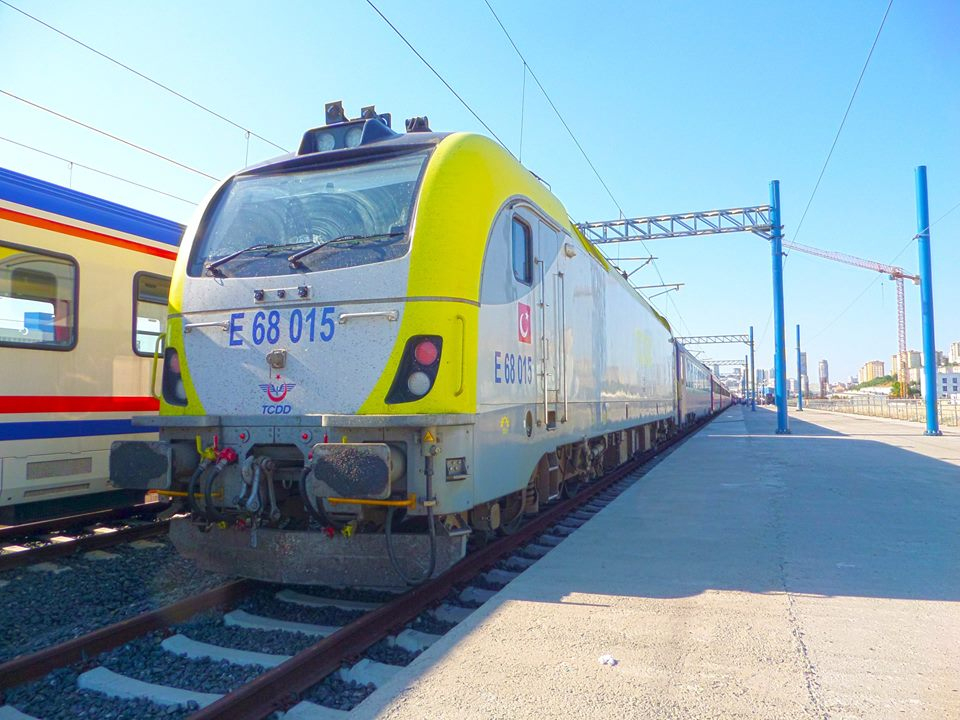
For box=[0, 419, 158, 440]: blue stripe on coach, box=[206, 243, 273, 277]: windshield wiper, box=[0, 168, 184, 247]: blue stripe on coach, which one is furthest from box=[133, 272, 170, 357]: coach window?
box=[206, 243, 273, 277]: windshield wiper

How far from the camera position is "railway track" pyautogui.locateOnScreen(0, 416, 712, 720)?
10.9 ft

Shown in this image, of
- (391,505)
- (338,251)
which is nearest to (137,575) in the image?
(391,505)

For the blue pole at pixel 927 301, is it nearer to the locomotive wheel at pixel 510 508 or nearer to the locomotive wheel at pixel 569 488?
the locomotive wheel at pixel 569 488

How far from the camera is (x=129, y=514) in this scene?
821 centimetres

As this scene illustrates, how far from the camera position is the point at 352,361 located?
4512 millimetres

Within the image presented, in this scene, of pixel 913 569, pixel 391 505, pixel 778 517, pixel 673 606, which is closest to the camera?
pixel 391 505

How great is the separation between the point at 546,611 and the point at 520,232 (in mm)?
2955

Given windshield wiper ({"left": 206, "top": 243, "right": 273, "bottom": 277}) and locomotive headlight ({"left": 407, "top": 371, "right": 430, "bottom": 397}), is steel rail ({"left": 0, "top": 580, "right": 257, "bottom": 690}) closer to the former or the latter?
locomotive headlight ({"left": 407, "top": 371, "right": 430, "bottom": 397})

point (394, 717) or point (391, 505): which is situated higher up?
point (391, 505)

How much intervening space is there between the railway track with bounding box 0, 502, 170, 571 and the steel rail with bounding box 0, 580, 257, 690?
175cm

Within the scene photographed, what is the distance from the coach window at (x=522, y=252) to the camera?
559 cm

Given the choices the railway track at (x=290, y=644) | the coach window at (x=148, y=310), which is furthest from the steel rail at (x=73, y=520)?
the railway track at (x=290, y=644)

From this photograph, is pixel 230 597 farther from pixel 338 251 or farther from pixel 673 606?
pixel 673 606

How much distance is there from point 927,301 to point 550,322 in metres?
18.6
